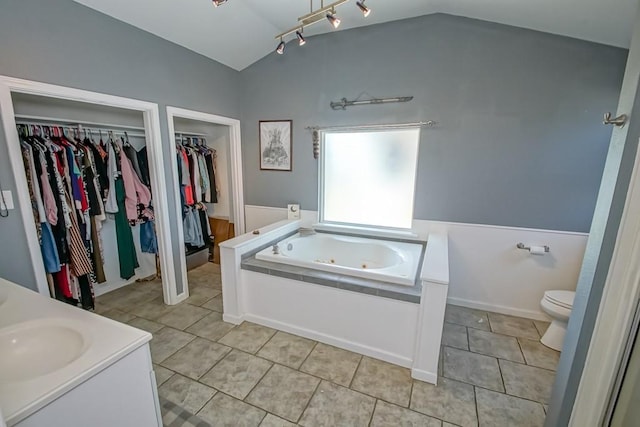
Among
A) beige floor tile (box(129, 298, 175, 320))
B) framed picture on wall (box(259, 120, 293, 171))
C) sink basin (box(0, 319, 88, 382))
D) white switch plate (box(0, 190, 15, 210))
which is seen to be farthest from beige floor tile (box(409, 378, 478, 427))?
white switch plate (box(0, 190, 15, 210))

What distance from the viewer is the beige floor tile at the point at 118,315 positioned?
2.50 metres

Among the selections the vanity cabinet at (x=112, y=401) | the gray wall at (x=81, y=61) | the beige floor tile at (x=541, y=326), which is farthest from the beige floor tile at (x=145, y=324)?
the beige floor tile at (x=541, y=326)

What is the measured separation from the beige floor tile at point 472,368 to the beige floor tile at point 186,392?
1.62 m

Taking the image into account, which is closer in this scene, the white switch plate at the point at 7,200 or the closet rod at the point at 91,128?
the white switch plate at the point at 7,200

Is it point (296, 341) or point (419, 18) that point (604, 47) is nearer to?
point (419, 18)

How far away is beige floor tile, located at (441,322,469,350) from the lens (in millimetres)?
2205

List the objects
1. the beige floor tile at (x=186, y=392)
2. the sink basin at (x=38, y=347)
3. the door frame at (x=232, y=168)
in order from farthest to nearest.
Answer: the door frame at (x=232, y=168), the beige floor tile at (x=186, y=392), the sink basin at (x=38, y=347)

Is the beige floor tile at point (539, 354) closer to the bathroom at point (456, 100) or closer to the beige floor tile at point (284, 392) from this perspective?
the bathroom at point (456, 100)

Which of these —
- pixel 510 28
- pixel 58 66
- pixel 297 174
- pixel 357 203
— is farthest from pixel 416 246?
pixel 58 66

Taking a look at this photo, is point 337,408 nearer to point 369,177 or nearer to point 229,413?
point 229,413

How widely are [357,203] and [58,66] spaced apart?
273 centimetres

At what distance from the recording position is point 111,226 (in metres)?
2.97

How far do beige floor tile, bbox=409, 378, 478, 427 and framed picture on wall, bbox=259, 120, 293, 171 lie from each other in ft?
8.40

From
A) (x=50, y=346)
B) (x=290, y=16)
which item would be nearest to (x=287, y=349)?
(x=50, y=346)
